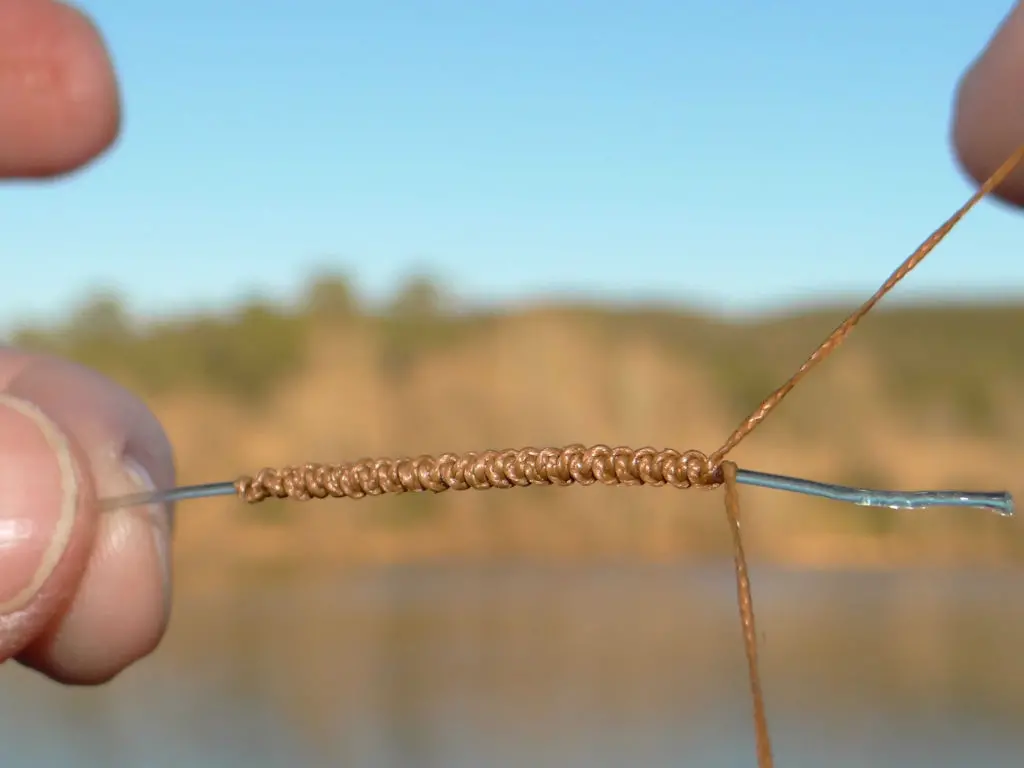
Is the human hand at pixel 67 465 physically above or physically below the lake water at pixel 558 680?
above

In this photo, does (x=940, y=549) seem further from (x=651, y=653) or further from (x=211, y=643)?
(x=211, y=643)

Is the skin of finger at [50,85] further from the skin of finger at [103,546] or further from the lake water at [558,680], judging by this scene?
the lake water at [558,680]

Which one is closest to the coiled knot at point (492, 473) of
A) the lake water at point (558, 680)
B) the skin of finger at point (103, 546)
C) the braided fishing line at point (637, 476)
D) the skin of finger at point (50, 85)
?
the braided fishing line at point (637, 476)

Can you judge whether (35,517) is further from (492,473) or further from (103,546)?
(492,473)

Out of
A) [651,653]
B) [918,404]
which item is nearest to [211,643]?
[651,653]

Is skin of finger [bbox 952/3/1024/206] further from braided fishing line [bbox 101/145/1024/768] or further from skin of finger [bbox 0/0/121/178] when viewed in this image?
skin of finger [bbox 0/0/121/178]

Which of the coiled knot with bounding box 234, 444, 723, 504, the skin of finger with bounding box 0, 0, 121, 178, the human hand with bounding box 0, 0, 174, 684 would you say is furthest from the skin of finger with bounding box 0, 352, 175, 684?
the skin of finger with bounding box 0, 0, 121, 178
